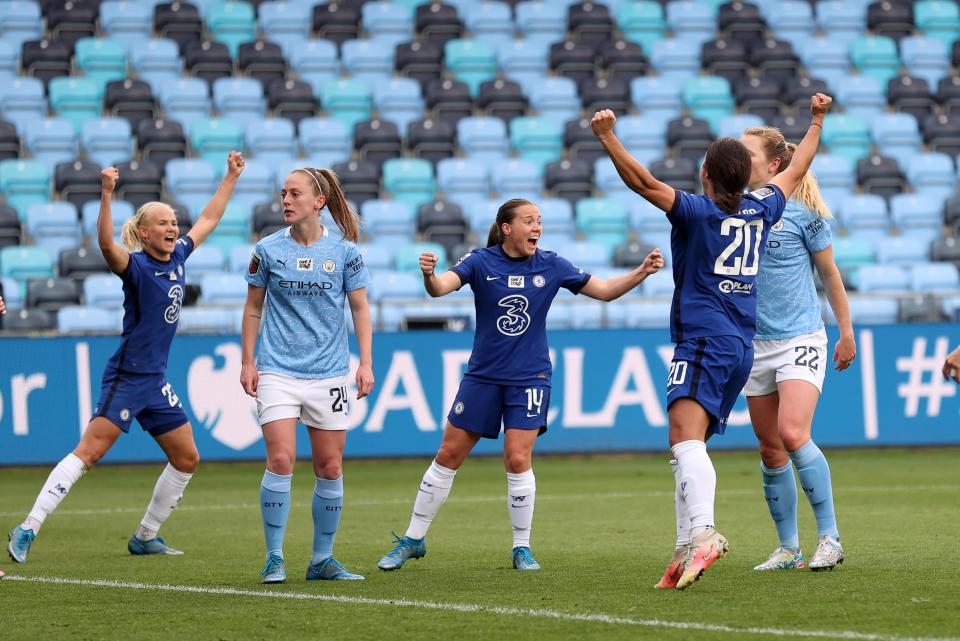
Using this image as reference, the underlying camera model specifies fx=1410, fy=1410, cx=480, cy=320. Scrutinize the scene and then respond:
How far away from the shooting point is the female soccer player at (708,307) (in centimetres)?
633

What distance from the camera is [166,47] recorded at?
22.4 meters

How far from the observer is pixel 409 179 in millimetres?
20672

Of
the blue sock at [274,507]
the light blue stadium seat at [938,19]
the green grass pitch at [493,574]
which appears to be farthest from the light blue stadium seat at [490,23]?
the blue sock at [274,507]

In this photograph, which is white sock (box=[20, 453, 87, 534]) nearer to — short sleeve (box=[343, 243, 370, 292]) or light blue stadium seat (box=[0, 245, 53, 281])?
short sleeve (box=[343, 243, 370, 292])

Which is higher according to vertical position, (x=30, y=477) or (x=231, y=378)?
(x=231, y=378)

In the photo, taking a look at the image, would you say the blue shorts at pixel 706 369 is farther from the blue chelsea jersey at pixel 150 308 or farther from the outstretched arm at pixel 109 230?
the blue chelsea jersey at pixel 150 308

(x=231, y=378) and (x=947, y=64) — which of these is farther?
(x=947, y=64)

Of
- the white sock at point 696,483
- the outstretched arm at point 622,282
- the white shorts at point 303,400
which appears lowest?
the white sock at point 696,483

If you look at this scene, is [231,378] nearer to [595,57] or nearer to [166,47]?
[166,47]

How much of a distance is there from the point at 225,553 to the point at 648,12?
1782 cm

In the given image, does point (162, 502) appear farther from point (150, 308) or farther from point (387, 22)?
point (387, 22)

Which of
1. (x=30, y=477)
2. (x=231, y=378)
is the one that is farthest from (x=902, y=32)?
(x=30, y=477)

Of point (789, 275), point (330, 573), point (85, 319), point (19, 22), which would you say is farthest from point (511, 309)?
point (19, 22)

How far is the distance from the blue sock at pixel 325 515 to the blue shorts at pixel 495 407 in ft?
2.60
